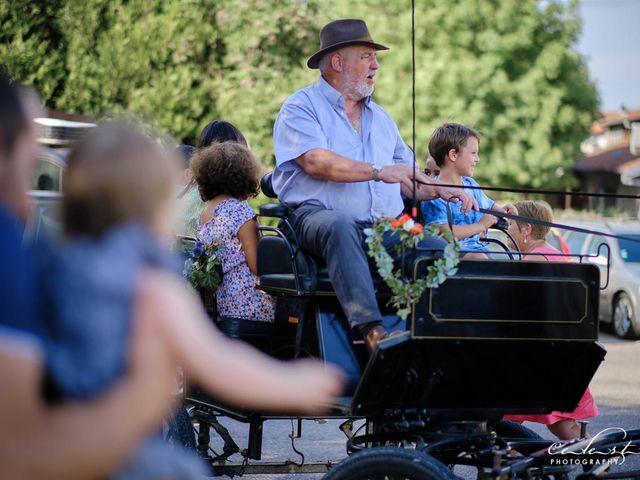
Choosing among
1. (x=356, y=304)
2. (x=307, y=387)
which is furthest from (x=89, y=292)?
(x=356, y=304)

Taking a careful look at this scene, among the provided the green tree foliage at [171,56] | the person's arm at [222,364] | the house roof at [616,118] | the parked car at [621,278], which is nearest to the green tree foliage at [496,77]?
the green tree foliage at [171,56]

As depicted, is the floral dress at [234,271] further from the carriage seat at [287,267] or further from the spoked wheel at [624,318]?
the spoked wheel at [624,318]

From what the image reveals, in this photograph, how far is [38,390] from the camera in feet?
6.88

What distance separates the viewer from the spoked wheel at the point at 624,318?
13141mm

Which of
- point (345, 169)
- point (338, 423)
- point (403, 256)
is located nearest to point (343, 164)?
Answer: point (345, 169)

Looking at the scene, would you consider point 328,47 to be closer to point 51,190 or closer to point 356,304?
point 356,304

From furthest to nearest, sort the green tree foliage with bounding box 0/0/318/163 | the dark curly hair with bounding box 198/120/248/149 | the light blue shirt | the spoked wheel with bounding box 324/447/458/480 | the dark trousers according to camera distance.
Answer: the green tree foliage with bounding box 0/0/318/163, the dark curly hair with bounding box 198/120/248/149, the light blue shirt, the dark trousers, the spoked wheel with bounding box 324/447/458/480

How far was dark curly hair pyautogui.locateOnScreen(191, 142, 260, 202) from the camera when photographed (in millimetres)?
5277

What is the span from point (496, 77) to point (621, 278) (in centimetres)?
2283

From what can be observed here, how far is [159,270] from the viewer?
219 centimetres

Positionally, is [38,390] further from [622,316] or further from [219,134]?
[622,316]

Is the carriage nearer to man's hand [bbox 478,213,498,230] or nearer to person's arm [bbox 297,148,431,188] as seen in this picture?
person's arm [bbox 297,148,431,188]

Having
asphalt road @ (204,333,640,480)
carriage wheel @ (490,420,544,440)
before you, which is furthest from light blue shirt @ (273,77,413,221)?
asphalt road @ (204,333,640,480)

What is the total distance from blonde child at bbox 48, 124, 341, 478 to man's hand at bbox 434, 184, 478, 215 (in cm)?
244
